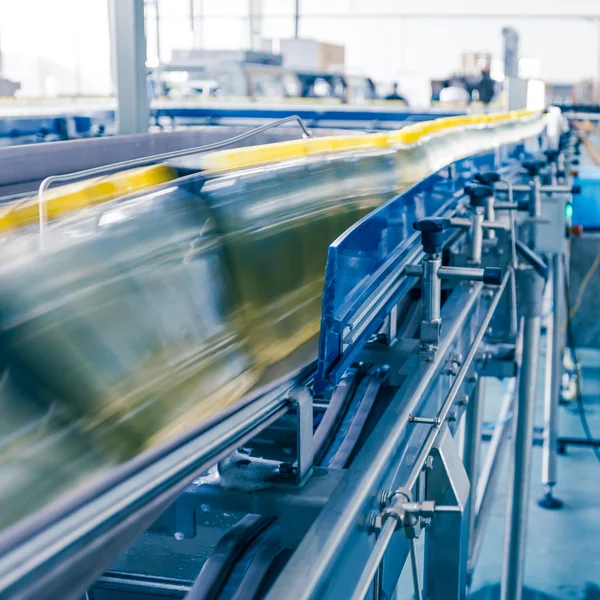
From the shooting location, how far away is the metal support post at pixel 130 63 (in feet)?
6.09

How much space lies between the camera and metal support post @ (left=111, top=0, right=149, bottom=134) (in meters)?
1.86

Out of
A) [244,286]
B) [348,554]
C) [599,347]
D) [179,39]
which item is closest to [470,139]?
[244,286]

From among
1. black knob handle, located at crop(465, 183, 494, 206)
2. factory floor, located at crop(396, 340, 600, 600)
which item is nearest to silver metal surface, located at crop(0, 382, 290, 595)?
black knob handle, located at crop(465, 183, 494, 206)

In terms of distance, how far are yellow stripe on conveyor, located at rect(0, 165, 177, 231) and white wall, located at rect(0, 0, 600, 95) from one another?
25.6 feet

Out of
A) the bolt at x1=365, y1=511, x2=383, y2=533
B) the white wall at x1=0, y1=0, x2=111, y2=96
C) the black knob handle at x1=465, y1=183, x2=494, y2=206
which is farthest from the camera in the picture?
the white wall at x1=0, y1=0, x2=111, y2=96

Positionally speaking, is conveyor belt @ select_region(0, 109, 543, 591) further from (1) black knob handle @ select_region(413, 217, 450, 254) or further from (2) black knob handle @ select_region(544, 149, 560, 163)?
(2) black knob handle @ select_region(544, 149, 560, 163)

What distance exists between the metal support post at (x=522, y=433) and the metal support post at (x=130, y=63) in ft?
3.49

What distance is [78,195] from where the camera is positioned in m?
0.59

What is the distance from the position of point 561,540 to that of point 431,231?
2.00m

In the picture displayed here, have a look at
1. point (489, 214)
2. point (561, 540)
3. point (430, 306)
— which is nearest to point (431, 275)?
point (430, 306)

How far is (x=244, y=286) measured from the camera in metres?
0.71

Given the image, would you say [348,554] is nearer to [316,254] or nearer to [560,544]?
[316,254]

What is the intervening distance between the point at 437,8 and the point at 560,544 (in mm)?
8777

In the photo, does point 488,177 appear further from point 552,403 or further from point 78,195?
point 552,403
